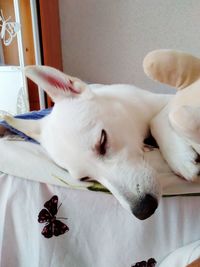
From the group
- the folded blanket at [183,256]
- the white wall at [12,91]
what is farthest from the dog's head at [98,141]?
the white wall at [12,91]

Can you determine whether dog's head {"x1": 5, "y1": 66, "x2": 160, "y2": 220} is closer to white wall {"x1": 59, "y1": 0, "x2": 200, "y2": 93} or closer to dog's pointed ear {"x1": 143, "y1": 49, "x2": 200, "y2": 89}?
dog's pointed ear {"x1": 143, "y1": 49, "x2": 200, "y2": 89}

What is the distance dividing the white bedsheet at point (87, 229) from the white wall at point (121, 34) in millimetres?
1442

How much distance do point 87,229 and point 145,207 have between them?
154mm

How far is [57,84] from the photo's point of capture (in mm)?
799

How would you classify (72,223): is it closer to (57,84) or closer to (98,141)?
(98,141)

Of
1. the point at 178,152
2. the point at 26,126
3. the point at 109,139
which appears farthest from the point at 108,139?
the point at 26,126

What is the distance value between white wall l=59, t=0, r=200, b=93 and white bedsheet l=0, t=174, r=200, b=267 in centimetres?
144

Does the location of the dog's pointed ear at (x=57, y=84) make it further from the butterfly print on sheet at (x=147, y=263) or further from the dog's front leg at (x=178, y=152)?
the butterfly print on sheet at (x=147, y=263)

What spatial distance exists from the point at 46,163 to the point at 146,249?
11.6 inches

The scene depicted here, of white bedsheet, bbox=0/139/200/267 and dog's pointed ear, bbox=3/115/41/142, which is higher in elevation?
dog's pointed ear, bbox=3/115/41/142

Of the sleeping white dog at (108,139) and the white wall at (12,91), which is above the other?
the sleeping white dog at (108,139)

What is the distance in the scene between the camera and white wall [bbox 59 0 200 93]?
1.80m

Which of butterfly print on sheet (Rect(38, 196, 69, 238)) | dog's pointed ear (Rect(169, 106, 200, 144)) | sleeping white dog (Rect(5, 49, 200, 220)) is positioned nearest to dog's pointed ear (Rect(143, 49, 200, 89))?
sleeping white dog (Rect(5, 49, 200, 220))

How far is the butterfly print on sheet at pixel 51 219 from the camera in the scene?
24.6 inches
